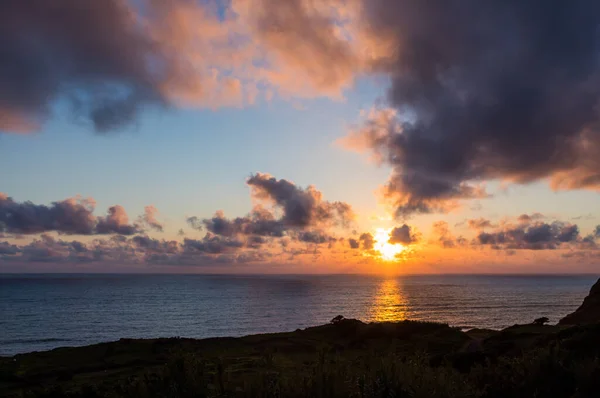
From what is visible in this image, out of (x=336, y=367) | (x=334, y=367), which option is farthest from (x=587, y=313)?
(x=336, y=367)

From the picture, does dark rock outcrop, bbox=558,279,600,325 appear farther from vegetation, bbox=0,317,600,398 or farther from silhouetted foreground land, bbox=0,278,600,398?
vegetation, bbox=0,317,600,398

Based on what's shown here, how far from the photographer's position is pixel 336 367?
385 inches

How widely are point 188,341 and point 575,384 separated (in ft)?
110

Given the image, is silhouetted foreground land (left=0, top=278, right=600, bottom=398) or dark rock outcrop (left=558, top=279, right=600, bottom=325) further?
dark rock outcrop (left=558, top=279, right=600, bottom=325)

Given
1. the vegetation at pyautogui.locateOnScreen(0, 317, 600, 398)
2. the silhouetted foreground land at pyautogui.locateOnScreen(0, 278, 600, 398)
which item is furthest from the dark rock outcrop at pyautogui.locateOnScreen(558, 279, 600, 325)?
the vegetation at pyautogui.locateOnScreen(0, 317, 600, 398)

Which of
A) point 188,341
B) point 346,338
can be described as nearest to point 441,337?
point 346,338

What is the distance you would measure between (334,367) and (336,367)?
1.45 meters

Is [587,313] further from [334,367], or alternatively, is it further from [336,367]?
[336,367]

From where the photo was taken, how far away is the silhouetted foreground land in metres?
9.31

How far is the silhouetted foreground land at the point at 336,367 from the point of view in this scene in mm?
9312

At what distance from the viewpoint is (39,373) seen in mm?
28906

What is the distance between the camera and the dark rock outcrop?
43.8 m

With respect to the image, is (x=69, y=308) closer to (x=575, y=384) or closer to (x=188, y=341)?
(x=188, y=341)

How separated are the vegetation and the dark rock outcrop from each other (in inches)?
539
